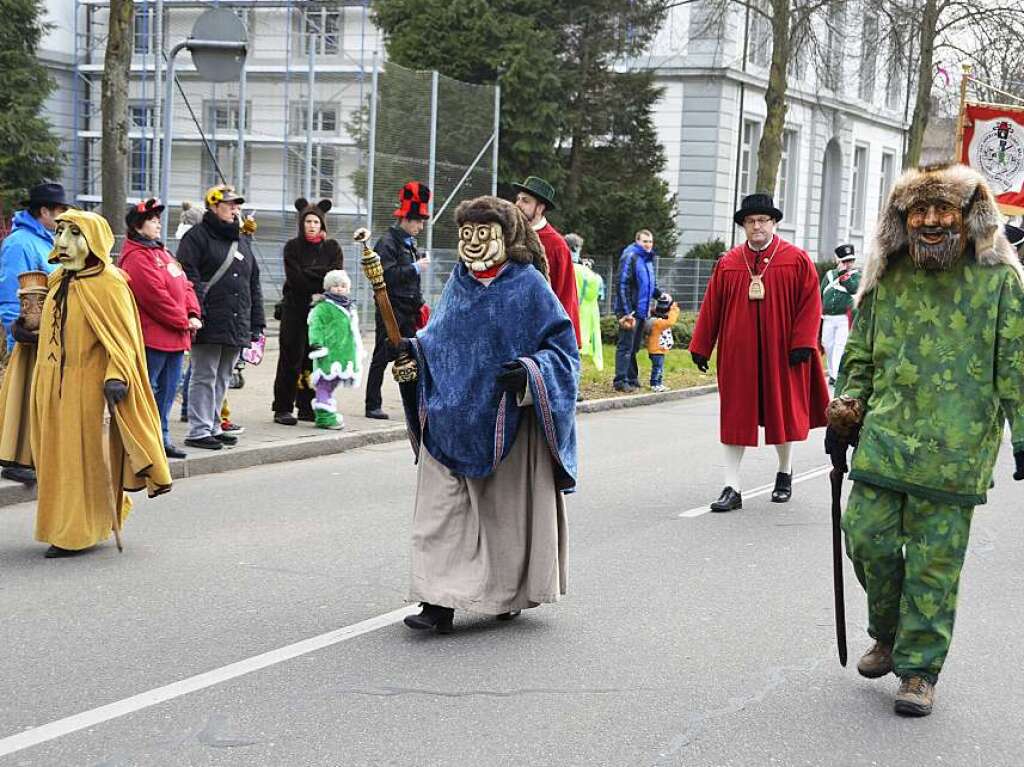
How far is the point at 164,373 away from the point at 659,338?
30.0 ft

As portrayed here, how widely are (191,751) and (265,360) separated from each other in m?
14.4

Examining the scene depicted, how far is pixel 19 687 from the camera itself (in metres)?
5.32

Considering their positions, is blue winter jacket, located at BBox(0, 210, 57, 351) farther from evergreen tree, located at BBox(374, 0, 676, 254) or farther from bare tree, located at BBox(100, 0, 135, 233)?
evergreen tree, located at BBox(374, 0, 676, 254)

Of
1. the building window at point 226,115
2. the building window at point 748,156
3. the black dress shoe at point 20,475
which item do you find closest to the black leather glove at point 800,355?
the black dress shoe at point 20,475

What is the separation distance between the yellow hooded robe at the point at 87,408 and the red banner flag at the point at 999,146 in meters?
14.2

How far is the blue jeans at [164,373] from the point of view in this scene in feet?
32.8

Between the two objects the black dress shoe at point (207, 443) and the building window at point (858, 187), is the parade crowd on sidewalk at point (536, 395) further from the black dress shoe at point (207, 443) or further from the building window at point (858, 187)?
the building window at point (858, 187)

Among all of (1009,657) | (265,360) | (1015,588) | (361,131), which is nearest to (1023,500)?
(1015,588)

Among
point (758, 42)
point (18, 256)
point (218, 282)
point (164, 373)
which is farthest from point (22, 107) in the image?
point (18, 256)

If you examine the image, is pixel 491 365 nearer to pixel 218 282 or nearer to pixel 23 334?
pixel 23 334

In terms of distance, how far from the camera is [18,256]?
889 centimetres

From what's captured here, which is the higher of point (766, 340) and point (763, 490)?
point (766, 340)

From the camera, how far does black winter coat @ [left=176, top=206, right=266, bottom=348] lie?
10938 millimetres

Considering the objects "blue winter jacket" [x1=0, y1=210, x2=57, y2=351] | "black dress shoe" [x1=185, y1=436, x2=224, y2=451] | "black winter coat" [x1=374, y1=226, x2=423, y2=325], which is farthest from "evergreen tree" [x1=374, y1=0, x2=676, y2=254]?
"blue winter jacket" [x1=0, y1=210, x2=57, y2=351]
